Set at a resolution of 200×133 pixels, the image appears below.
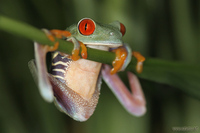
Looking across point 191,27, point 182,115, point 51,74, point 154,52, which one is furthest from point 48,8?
point 182,115

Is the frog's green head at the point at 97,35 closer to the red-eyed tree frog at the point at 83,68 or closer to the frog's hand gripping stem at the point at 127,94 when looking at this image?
the red-eyed tree frog at the point at 83,68

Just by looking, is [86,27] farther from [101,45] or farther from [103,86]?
[103,86]

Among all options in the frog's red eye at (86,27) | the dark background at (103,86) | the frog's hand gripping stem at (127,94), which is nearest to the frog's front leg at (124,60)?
the frog's red eye at (86,27)

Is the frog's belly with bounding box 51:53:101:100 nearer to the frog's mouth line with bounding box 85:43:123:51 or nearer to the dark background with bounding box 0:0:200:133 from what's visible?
the frog's mouth line with bounding box 85:43:123:51

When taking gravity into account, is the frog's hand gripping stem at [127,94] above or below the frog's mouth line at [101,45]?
below

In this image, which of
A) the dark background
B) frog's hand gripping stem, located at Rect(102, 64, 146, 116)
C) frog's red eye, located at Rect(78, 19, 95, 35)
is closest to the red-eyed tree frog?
frog's red eye, located at Rect(78, 19, 95, 35)

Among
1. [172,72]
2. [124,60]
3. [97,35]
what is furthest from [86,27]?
[172,72]
